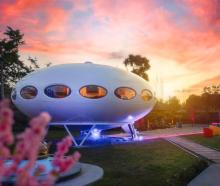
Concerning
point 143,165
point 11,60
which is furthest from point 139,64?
point 143,165

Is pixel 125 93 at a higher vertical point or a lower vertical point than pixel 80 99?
higher

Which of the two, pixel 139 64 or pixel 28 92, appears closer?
pixel 28 92

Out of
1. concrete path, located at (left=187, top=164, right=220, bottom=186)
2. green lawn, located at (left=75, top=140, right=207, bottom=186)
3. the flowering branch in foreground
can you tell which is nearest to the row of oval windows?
green lawn, located at (left=75, top=140, right=207, bottom=186)

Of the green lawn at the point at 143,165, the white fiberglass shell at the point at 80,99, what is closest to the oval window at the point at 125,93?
the white fiberglass shell at the point at 80,99

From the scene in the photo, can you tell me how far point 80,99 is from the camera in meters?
26.7

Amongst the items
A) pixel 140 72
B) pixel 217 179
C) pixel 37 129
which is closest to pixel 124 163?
pixel 217 179

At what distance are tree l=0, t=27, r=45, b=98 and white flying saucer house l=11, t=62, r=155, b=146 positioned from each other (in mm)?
26213

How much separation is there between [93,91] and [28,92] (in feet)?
16.5

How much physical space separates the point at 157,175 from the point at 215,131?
22919 millimetres

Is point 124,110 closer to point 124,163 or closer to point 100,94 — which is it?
point 100,94

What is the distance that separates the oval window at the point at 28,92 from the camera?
90.4 ft

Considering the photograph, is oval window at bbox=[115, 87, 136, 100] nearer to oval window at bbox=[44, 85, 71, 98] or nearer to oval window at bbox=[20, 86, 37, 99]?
oval window at bbox=[44, 85, 71, 98]

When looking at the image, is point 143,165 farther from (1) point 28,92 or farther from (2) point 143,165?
(1) point 28,92

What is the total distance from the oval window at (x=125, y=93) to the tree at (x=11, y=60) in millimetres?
28771
